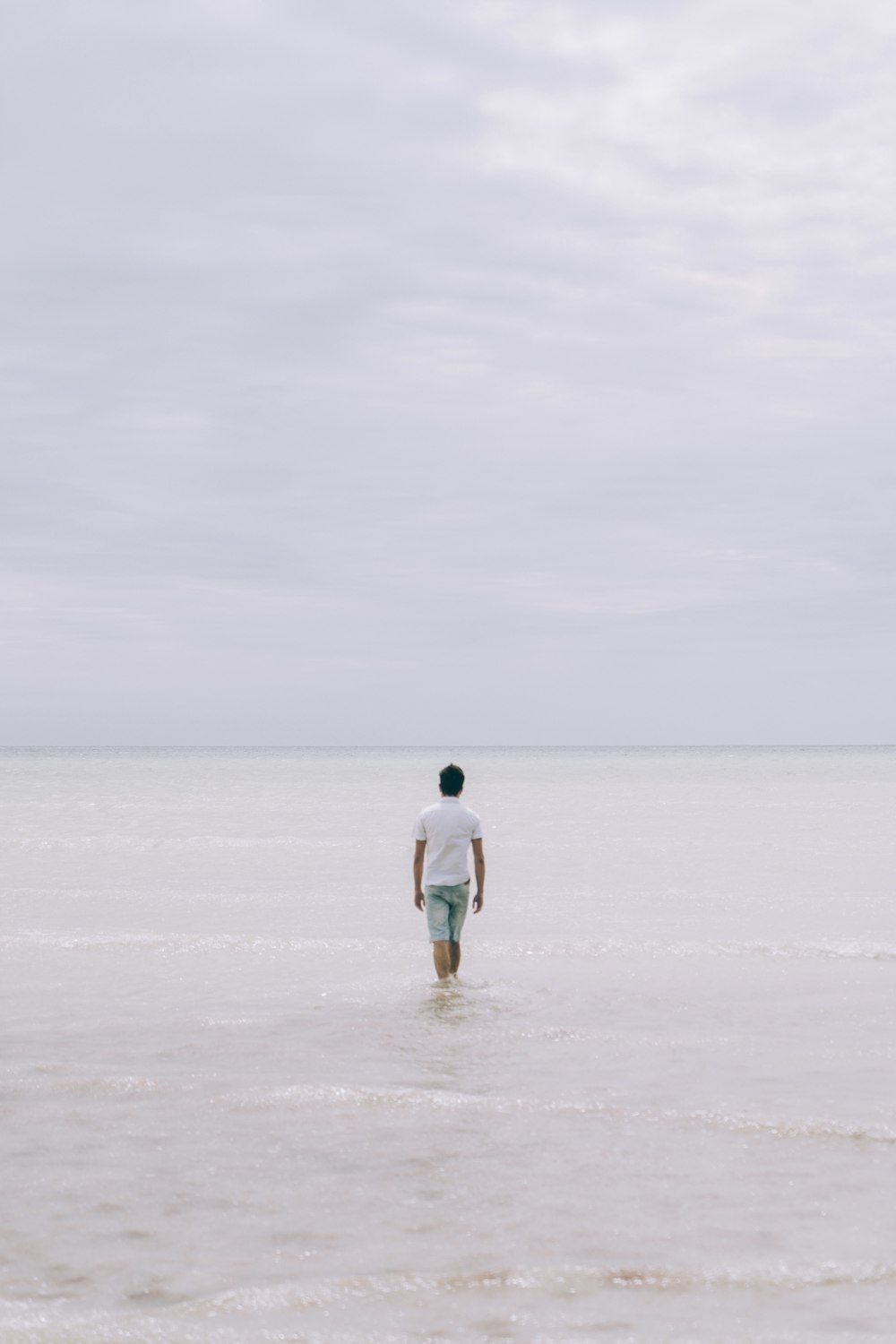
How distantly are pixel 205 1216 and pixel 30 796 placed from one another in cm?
4124

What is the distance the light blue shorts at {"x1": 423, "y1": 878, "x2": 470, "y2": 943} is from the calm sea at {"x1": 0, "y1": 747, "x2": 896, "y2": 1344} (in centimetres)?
52

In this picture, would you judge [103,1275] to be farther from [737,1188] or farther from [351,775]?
[351,775]

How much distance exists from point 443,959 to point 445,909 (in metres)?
0.50

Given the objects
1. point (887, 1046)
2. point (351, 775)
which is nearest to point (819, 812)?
point (887, 1046)

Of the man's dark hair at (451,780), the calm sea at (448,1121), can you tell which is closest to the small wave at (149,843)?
the calm sea at (448,1121)

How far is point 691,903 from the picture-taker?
16.2 meters

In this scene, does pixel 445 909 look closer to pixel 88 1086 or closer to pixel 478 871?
pixel 478 871

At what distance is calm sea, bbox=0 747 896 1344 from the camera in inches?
171

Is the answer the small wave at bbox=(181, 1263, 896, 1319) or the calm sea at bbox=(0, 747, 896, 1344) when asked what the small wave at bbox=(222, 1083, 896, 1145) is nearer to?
the calm sea at bbox=(0, 747, 896, 1344)

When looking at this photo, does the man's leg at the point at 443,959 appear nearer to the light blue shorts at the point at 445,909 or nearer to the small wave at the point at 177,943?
the light blue shorts at the point at 445,909

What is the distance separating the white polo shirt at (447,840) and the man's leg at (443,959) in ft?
2.13

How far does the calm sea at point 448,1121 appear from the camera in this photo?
4.36 meters

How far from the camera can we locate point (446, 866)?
10680mm

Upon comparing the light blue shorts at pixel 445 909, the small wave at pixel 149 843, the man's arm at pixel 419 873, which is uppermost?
the man's arm at pixel 419 873
